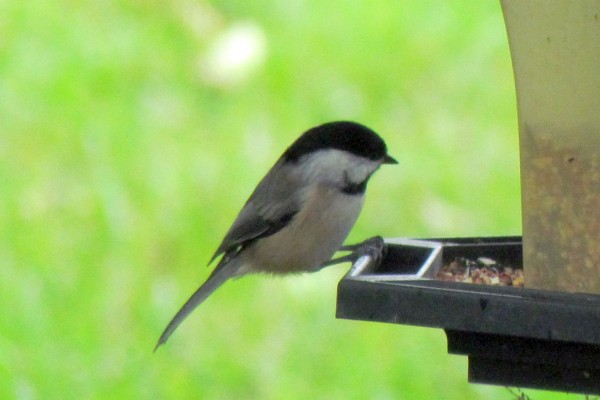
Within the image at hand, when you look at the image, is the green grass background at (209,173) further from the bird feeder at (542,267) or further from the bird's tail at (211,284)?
the bird feeder at (542,267)

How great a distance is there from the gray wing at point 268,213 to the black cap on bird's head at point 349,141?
0.11m

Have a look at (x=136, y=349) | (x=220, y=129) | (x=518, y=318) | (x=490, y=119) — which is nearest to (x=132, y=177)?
(x=220, y=129)

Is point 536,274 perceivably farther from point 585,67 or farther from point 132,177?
point 132,177

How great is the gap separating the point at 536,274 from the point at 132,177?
2.54m

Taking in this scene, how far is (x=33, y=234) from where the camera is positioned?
4.44m

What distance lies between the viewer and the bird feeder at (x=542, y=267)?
6.58 feet

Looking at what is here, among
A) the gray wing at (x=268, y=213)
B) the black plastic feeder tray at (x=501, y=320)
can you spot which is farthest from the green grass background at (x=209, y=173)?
the black plastic feeder tray at (x=501, y=320)

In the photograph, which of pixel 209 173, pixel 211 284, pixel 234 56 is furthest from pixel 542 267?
pixel 234 56

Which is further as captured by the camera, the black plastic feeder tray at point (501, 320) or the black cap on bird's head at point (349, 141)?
the black cap on bird's head at point (349, 141)

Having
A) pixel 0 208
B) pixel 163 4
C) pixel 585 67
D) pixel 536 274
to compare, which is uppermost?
pixel 163 4

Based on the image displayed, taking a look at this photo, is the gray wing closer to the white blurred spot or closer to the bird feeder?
the bird feeder

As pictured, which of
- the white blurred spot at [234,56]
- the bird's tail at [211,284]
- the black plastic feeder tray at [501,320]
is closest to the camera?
the black plastic feeder tray at [501,320]

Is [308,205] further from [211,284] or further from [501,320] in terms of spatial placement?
Answer: [501,320]

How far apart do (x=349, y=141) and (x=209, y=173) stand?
4.82 feet
